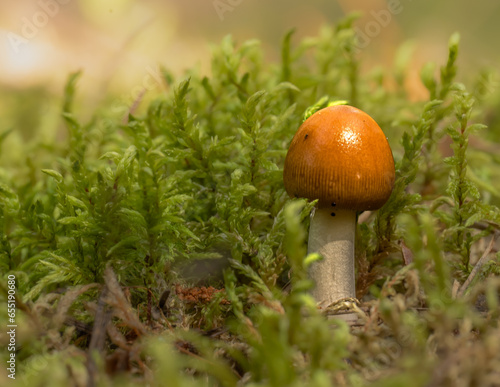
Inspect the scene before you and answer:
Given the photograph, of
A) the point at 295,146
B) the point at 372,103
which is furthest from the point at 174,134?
the point at 372,103

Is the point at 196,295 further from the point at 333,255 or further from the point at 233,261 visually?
the point at 333,255

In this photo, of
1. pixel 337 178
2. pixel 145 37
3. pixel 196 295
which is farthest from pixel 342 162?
pixel 145 37

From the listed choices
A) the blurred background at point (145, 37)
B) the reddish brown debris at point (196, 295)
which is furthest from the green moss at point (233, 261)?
the blurred background at point (145, 37)

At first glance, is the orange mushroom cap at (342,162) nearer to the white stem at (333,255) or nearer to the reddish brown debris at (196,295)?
the white stem at (333,255)

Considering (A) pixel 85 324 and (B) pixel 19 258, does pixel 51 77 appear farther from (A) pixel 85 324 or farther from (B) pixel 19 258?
(A) pixel 85 324

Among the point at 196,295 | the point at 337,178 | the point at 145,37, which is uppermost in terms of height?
the point at 145,37

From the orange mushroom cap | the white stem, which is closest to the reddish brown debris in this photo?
the white stem
